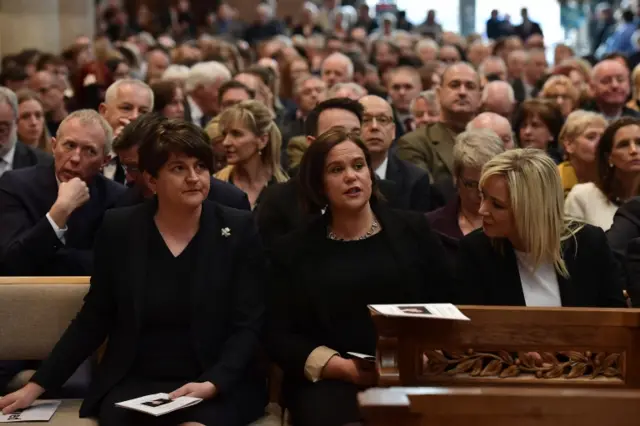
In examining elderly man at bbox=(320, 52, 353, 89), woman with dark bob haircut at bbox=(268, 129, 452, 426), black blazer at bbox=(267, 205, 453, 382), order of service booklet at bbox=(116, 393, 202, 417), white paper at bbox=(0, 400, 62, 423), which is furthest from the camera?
elderly man at bbox=(320, 52, 353, 89)

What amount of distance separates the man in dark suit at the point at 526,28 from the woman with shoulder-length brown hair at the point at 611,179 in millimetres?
18529

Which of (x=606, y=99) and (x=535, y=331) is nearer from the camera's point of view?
(x=535, y=331)

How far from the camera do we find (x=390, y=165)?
24.0 feet

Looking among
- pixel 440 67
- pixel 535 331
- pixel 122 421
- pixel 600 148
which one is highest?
pixel 440 67

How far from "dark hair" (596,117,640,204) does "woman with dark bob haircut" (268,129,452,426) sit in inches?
79.0

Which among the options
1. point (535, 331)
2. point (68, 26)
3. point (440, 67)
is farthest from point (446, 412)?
point (68, 26)

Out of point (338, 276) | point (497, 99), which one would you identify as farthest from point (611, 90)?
point (338, 276)

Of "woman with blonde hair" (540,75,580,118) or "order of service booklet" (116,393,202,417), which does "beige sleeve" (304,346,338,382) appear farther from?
"woman with blonde hair" (540,75,580,118)

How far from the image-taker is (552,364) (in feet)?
14.1

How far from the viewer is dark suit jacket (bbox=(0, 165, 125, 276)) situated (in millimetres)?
5727

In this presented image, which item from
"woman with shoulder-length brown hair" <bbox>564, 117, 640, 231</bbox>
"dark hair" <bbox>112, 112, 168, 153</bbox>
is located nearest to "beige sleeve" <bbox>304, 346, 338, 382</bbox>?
"dark hair" <bbox>112, 112, 168, 153</bbox>

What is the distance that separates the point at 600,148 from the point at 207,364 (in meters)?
3.07

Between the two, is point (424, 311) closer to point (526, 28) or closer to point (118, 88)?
point (118, 88)

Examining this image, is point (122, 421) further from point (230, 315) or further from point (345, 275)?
point (345, 275)
